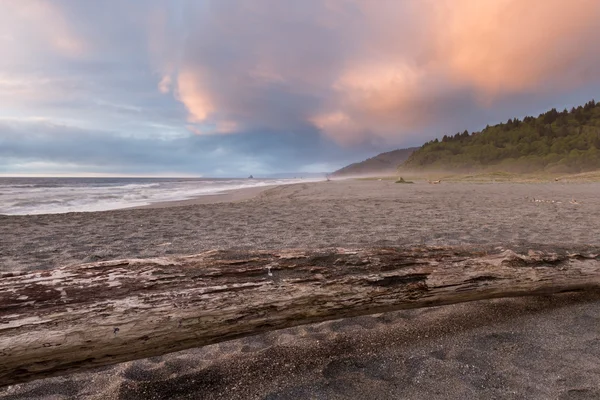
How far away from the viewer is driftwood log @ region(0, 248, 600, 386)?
67.3 inches

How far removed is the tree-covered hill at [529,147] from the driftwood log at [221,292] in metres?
57.8

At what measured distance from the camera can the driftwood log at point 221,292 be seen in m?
1.71

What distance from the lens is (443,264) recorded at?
2.65m

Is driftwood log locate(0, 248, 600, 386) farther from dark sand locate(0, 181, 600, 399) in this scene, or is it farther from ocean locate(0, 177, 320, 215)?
ocean locate(0, 177, 320, 215)

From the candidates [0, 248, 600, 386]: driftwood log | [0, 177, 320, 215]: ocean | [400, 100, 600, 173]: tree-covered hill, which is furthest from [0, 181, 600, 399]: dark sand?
[400, 100, 600, 173]: tree-covered hill

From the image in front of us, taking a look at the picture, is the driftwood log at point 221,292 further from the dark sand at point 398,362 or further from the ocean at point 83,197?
the ocean at point 83,197

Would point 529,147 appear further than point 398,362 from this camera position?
Yes

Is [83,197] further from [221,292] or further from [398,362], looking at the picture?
[398,362]

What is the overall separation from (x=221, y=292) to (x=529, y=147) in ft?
254

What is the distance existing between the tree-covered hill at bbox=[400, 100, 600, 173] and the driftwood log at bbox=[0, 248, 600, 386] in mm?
57762

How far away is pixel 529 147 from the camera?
62.1 m

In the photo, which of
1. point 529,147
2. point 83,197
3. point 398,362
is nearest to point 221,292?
point 398,362

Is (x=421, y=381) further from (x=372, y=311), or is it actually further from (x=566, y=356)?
(x=566, y=356)

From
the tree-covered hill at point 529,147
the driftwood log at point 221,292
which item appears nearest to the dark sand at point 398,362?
the driftwood log at point 221,292
